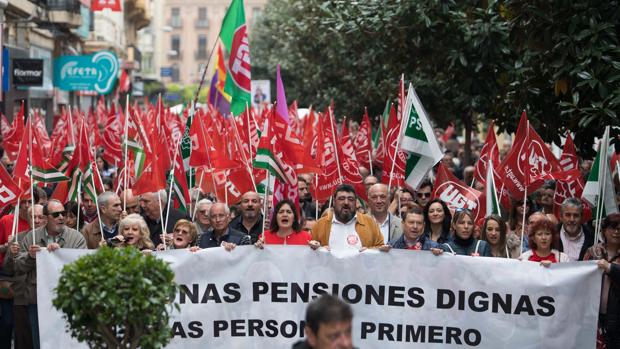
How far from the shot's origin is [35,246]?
9.90 meters

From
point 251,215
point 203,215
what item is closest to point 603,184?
point 251,215

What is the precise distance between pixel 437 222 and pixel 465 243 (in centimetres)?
63

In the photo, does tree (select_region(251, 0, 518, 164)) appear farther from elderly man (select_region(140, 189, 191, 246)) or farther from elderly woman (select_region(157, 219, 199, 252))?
elderly woman (select_region(157, 219, 199, 252))

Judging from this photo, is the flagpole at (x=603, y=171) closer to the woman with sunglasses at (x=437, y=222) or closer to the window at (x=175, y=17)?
the woman with sunglasses at (x=437, y=222)

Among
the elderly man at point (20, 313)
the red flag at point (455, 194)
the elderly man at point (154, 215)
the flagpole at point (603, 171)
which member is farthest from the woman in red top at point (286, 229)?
the red flag at point (455, 194)

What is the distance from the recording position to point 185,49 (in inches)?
5074

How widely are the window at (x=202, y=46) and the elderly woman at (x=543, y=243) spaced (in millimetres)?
118808

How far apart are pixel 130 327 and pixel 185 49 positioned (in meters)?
123

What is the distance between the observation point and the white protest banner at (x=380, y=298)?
9602 mm

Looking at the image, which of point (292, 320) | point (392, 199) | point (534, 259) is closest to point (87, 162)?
point (392, 199)

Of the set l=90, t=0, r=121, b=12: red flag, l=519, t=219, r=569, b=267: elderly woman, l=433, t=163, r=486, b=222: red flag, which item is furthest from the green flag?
l=90, t=0, r=121, b=12: red flag

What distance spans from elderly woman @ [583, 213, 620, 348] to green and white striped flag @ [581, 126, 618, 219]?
97cm

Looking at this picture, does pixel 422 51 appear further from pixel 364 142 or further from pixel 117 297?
pixel 117 297

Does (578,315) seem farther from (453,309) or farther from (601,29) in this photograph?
(601,29)
